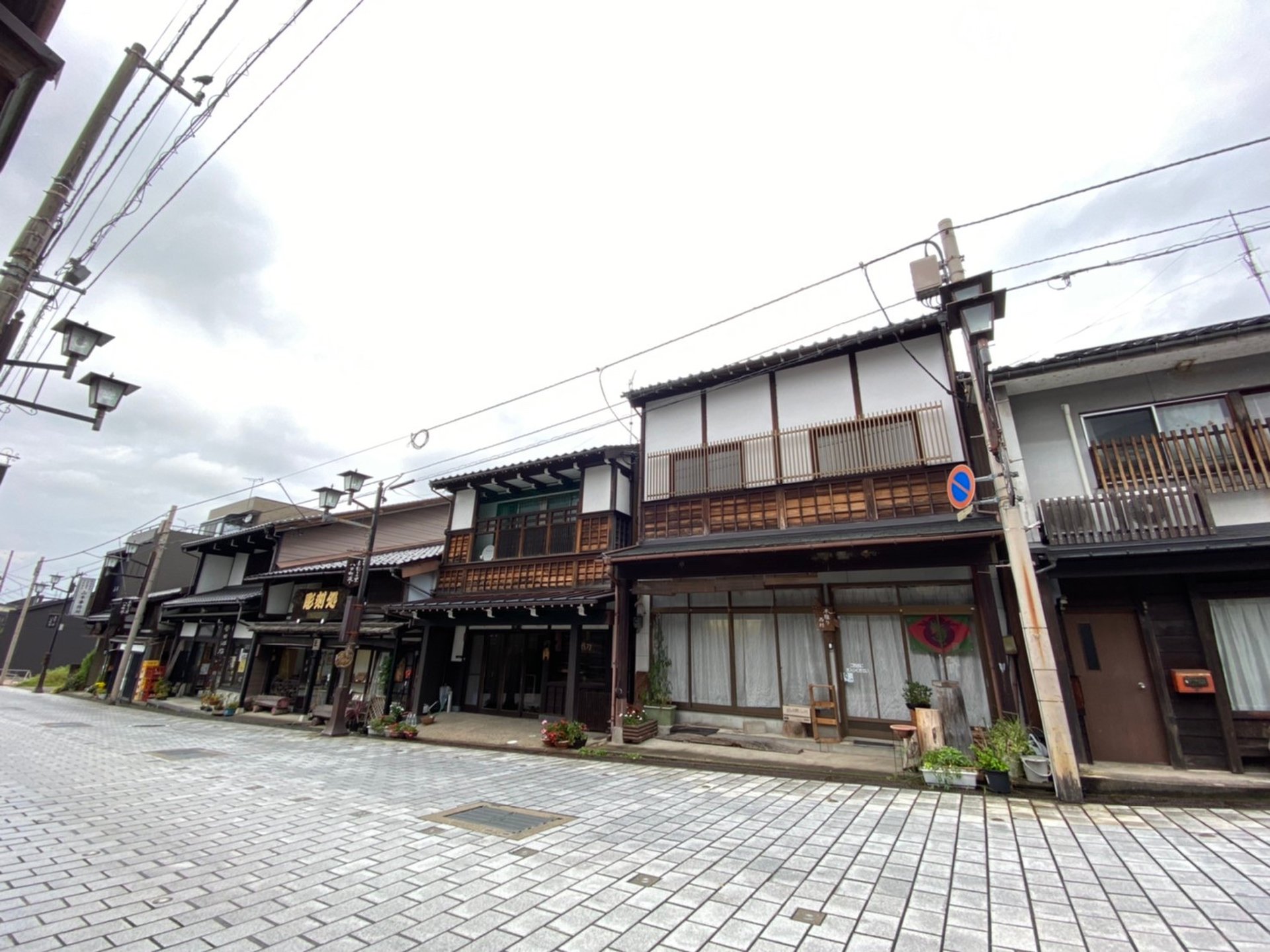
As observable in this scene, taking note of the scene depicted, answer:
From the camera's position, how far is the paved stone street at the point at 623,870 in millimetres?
3389

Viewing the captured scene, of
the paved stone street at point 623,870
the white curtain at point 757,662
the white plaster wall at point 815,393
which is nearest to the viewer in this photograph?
the paved stone street at point 623,870

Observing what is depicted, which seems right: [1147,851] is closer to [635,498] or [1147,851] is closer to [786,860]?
[786,860]

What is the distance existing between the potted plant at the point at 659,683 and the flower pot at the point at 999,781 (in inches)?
239

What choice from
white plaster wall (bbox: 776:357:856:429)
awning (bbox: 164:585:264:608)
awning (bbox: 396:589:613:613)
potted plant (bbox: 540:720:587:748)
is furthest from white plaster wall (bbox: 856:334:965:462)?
awning (bbox: 164:585:264:608)

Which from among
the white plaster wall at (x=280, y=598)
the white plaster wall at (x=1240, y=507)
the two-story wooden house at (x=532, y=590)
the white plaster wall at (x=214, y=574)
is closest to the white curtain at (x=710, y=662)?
the two-story wooden house at (x=532, y=590)

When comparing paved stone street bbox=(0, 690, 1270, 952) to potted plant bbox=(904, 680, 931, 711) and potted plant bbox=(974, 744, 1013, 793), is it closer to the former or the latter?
potted plant bbox=(974, 744, 1013, 793)

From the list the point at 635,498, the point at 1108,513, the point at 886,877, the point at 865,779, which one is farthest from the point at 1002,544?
the point at 635,498

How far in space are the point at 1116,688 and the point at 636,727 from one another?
8248 millimetres

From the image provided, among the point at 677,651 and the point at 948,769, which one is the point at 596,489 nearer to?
the point at 677,651

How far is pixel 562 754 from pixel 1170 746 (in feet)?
33.0

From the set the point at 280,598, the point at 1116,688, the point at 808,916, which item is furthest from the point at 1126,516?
the point at 280,598

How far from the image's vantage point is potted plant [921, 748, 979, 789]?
22.7 feet

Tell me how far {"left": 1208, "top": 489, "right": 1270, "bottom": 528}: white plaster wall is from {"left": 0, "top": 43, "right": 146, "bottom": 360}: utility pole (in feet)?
46.3

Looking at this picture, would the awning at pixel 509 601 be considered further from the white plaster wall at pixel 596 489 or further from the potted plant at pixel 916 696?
the potted plant at pixel 916 696
